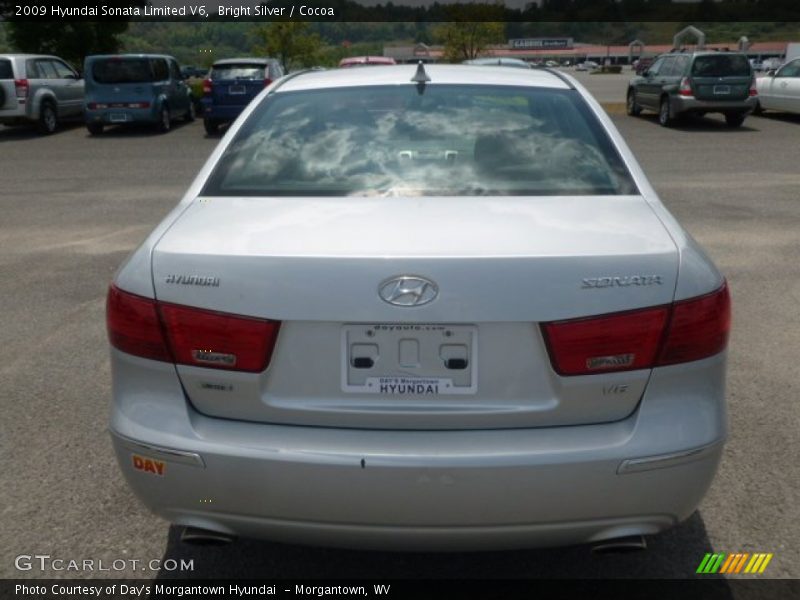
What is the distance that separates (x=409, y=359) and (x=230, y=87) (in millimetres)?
17739

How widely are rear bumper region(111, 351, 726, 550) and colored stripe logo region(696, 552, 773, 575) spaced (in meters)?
0.70

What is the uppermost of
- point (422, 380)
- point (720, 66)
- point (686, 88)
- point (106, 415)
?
point (422, 380)

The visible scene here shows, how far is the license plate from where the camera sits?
2.47m

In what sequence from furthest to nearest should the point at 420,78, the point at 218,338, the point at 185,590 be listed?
the point at 420,78
the point at 185,590
the point at 218,338

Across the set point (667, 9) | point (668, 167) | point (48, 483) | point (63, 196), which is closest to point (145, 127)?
point (63, 196)

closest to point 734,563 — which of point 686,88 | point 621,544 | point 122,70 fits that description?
point 621,544

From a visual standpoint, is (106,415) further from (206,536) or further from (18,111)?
(18,111)

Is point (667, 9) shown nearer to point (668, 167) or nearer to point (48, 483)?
point (668, 167)

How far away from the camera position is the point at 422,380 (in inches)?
98.9

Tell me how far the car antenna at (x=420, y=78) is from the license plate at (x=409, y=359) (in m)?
1.63

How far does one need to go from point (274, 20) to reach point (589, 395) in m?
34.7

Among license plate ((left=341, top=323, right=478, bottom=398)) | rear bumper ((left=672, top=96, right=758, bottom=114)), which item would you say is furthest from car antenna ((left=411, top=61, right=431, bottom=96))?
rear bumper ((left=672, top=96, right=758, bottom=114))

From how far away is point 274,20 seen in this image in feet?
115

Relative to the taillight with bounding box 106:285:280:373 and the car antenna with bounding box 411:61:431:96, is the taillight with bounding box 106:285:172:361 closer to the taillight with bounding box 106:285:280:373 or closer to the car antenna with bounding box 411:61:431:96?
the taillight with bounding box 106:285:280:373
